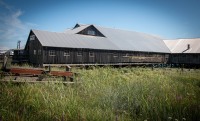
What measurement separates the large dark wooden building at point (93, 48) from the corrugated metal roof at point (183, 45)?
192 cm

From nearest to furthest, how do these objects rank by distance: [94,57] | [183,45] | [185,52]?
[94,57], [185,52], [183,45]

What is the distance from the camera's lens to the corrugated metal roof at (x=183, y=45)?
4100 centimetres

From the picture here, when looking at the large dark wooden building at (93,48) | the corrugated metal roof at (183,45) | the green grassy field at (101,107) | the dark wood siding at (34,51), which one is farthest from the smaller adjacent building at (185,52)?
the green grassy field at (101,107)

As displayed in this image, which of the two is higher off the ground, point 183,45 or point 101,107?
point 183,45

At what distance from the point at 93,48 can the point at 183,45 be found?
22.8 metres

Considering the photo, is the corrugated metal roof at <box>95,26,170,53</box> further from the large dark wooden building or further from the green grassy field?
the green grassy field

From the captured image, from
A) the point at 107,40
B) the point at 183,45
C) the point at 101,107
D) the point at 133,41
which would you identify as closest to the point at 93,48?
the point at 107,40

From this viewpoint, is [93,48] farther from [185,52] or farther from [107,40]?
[185,52]

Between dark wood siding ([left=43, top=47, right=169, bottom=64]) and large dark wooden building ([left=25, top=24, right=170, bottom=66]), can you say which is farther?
large dark wooden building ([left=25, top=24, right=170, bottom=66])

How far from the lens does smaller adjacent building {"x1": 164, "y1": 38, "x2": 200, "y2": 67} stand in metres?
40.4

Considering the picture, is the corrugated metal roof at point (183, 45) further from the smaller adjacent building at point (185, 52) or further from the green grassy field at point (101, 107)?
the green grassy field at point (101, 107)

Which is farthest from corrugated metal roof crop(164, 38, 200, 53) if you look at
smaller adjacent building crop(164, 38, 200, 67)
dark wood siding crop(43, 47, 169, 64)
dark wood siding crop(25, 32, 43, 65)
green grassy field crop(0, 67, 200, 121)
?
green grassy field crop(0, 67, 200, 121)

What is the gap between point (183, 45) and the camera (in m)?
43.8

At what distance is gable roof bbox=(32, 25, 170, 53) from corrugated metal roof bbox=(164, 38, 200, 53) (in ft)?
4.92
